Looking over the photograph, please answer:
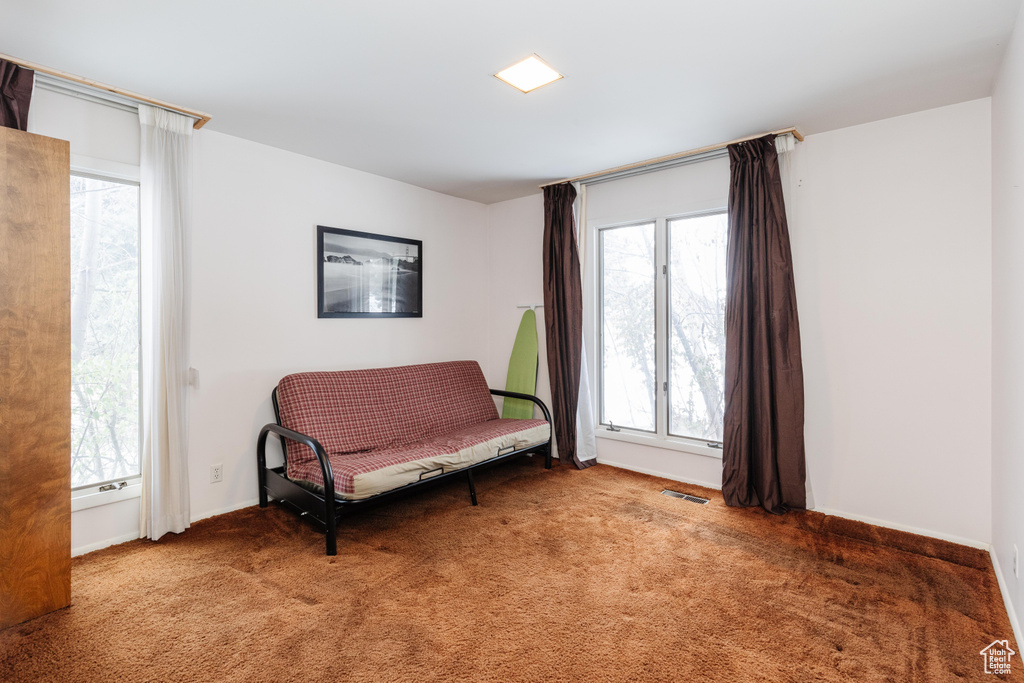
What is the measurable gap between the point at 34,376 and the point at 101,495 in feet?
3.10

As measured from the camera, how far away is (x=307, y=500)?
2863 millimetres

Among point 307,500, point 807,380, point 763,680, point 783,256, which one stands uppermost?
point 783,256

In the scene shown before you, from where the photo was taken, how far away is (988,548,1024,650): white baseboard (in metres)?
1.91

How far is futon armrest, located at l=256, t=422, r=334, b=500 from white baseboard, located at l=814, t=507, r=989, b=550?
9.87 ft

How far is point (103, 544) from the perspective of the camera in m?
2.71

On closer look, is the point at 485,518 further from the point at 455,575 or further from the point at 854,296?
the point at 854,296

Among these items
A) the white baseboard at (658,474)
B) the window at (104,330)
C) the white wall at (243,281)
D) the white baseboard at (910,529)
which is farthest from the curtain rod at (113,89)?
the white baseboard at (910,529)

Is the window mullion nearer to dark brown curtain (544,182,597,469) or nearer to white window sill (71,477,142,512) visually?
dark brown curtain (544,182,597,469)

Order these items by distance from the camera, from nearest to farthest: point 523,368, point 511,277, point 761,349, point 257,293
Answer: point 761,349 < point 257,293 < point 523,368 < point 511,277

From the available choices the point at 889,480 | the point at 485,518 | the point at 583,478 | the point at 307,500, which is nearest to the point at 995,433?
the point at 889,480

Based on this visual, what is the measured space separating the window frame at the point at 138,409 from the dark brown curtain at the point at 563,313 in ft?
9.51

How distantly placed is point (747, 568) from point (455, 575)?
57.7 inches

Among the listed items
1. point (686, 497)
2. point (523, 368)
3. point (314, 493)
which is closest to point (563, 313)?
point (523, 368)

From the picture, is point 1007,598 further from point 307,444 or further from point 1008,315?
point 307,444
